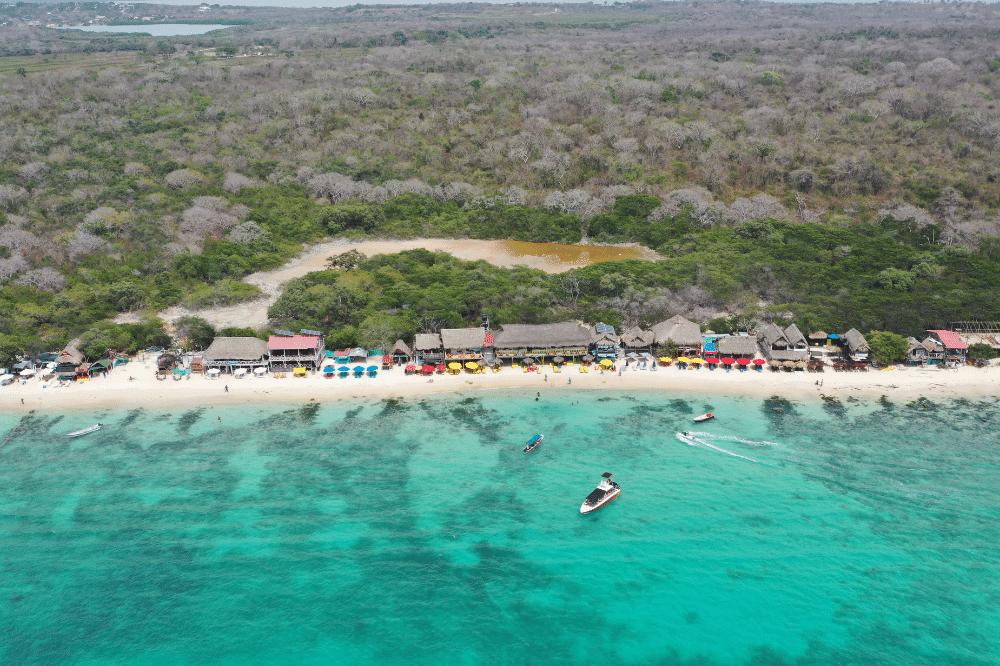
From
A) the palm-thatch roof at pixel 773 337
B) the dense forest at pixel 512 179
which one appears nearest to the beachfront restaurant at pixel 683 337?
the dense forest at pixel 512 179

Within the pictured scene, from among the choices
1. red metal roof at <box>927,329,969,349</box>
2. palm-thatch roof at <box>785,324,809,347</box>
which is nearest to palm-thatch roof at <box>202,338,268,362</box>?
palm-thatch roof at <box>785,324,809,347</box>

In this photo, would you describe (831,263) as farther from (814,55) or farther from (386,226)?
(814,55)

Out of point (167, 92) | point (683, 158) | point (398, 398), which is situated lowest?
point (398, 398)

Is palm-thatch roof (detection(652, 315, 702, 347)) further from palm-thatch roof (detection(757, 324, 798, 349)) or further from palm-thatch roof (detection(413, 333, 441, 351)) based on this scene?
palm-thatch roof (detection(413, 333, 441, 351))

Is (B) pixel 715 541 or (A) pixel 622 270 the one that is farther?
(A) pixel 622 270

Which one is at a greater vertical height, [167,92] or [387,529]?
[167,92]

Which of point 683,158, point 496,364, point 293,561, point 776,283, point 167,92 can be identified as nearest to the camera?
point 293,561

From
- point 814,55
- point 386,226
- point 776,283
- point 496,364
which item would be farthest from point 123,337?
point 814,55
